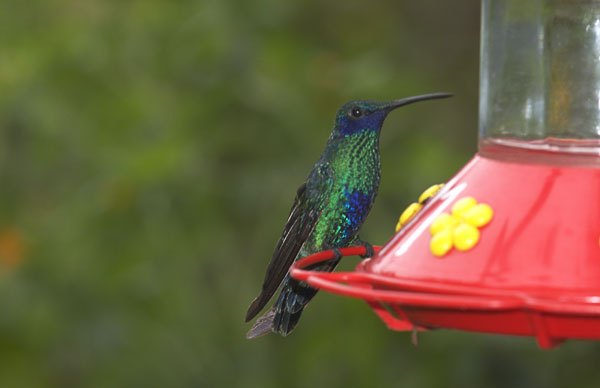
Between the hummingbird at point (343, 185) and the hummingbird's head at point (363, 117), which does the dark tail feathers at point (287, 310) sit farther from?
the hummingbird's head at point (363, 117)

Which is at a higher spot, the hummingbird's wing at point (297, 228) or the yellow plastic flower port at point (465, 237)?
the yellow plastic flower port at point (465, 237)

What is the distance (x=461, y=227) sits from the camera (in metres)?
2.44

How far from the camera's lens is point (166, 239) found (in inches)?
203

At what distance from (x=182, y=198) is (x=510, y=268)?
322cm

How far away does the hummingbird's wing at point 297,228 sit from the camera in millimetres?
3086

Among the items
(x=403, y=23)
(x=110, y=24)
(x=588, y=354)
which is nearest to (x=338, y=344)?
(x=588, y=354)

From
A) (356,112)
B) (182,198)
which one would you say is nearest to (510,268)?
(356,112)

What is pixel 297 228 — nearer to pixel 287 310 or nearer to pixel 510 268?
pixel 287 310

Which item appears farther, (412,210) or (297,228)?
(297,228)

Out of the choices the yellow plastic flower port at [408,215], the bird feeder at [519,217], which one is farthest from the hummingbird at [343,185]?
the yellow plastic flower port at [408,215]

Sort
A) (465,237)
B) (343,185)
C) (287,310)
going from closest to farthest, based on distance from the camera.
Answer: (465,237) < (287,310) < (343,185)

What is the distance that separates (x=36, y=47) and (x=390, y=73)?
75.7 inches

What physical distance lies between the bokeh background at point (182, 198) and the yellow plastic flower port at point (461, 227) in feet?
8.52

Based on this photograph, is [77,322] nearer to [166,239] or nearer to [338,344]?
[166,239]
